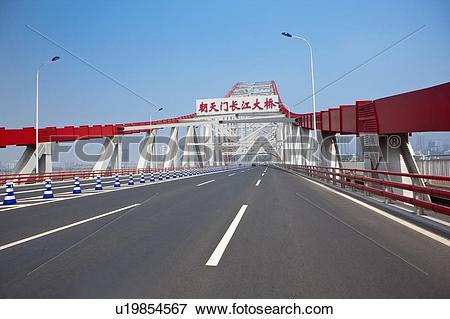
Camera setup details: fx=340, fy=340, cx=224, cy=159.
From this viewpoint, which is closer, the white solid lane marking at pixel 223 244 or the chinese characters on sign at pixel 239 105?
the white solid lane marking at pixel 223 244

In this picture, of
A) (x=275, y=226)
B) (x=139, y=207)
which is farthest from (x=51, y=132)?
(x=275, y=226)

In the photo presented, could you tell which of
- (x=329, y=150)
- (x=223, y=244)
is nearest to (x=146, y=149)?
(x=329, y=150)

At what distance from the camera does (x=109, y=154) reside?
4178cm

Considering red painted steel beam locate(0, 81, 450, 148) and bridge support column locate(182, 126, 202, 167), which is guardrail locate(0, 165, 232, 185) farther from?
red painted steel beam locate(0, 81, 450, 148)

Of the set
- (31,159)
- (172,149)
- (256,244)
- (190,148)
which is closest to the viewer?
(256,244)

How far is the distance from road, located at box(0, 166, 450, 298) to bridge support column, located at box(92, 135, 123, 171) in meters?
33.4

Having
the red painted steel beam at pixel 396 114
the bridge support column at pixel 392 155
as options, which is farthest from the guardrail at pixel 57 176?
the bridge support column at pixel 392 155

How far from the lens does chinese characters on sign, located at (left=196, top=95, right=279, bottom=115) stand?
136 feet

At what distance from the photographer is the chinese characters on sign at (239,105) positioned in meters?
41.4

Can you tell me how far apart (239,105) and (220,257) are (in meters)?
37.5

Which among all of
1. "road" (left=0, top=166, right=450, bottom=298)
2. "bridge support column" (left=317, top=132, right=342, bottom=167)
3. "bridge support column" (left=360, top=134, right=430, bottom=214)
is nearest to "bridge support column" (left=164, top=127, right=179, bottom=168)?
"bridge support column" (left=317, top=132, right=342, bottom=167)

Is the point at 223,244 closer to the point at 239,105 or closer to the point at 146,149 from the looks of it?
the point at 239,105

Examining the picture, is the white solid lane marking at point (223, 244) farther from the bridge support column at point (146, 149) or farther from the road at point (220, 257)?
the bridge support column at point (146, 149)

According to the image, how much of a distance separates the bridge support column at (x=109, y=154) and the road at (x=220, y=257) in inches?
1314
